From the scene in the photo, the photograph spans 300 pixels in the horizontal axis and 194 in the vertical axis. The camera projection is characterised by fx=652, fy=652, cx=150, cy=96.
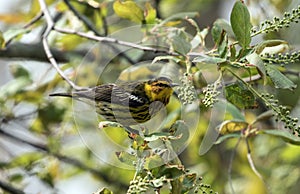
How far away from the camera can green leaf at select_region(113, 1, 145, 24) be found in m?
2.27

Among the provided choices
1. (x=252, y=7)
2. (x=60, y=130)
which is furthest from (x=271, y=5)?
(x=60, y=130)

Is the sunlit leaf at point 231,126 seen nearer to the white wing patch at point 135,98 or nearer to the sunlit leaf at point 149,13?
the white wing patch at point 135,98

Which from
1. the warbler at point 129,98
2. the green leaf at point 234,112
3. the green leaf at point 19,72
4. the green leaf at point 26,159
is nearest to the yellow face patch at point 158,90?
the warbler at point 129,98

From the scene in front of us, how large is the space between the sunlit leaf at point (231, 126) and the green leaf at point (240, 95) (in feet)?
1.45

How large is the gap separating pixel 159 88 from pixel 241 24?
1.60 ft

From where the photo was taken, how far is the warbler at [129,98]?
1910 millimetres

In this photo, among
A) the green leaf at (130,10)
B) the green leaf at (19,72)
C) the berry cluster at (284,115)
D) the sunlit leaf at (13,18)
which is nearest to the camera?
the berry cluster at (284,115)

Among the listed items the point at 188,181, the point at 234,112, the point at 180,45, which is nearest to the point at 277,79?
the point at 188,181

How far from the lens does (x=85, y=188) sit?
3.51 metres

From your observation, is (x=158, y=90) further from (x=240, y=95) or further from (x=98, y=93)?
(x=240, y=95)

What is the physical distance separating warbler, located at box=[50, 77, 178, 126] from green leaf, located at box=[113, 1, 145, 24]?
1.16 feet

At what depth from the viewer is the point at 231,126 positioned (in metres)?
2.08

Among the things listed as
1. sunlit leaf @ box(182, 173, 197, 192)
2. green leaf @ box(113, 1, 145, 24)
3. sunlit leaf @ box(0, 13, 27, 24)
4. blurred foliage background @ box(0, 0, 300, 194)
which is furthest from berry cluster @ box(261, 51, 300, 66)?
sunlit leaf @ box(0, 13, 27, 24)

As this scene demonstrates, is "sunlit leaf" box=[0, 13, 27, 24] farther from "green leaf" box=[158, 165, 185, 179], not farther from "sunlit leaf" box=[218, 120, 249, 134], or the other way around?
"green leaf" box=[158, 165, 185, 179]
